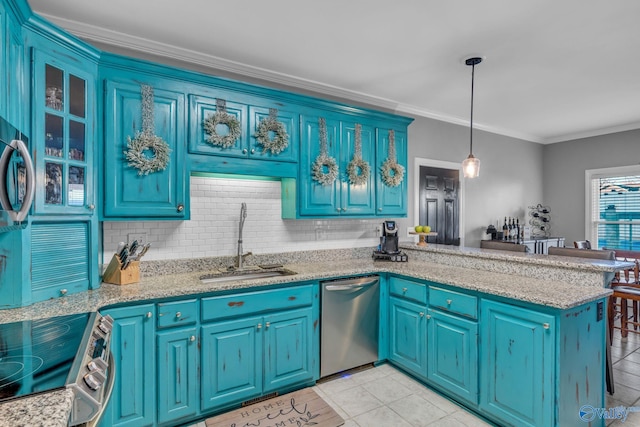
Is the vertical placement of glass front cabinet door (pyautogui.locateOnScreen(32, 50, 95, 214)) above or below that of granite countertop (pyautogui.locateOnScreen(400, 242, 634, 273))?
above

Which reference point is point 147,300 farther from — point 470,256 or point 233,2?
point 470,256

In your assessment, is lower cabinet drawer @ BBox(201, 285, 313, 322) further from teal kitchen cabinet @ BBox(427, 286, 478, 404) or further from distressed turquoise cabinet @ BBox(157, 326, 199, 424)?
teal kitchen cabinet @ BBox(427, 286, 478, 404)

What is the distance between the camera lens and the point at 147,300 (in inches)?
83.1

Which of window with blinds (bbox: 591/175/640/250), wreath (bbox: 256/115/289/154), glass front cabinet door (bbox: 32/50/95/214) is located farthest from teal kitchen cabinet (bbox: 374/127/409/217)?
window with blinds (bbox: 591/175/640/250)

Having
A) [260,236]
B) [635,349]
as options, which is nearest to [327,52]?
[260,236]

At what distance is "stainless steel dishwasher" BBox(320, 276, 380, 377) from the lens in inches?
111

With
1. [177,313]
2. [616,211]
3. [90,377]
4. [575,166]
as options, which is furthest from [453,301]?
[575,166]

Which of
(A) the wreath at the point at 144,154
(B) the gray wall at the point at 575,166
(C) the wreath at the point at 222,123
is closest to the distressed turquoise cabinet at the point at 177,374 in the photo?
(A) the wreath at the point at 144,154

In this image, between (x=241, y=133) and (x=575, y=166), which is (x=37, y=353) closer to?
(x=241, y=133)

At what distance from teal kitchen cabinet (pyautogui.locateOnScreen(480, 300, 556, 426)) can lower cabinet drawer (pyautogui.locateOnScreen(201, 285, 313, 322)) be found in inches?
52.1

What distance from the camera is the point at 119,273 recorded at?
2.33 meters

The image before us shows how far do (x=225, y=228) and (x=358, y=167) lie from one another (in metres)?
1.43

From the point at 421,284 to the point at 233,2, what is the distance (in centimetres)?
245

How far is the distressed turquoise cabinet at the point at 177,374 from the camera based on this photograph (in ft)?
7.12
